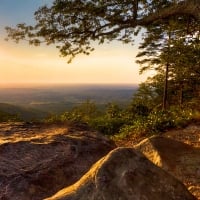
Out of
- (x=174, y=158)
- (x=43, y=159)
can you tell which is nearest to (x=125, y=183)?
(x=43, y=159)

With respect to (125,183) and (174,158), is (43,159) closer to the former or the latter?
(125,183)

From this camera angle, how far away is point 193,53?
2206 cm

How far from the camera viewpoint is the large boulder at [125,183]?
3.86m

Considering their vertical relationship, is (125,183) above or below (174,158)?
above

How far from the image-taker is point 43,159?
5.18 m


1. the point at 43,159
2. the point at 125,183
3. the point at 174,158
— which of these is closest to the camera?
the point at 125,183

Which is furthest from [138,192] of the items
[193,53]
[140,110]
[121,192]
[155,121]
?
[140,110]

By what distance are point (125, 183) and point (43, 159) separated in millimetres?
1595

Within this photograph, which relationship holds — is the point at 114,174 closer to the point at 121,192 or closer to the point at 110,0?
the point at 121,192

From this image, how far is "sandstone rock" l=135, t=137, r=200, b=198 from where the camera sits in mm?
7672

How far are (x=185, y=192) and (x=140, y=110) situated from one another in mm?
25751

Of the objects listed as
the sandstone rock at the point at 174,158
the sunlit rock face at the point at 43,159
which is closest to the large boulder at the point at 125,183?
the sunlit rock face at the point at 43,159

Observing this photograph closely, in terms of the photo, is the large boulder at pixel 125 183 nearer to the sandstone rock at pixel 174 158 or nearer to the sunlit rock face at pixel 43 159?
the sunlit rock face at pixel 43 159

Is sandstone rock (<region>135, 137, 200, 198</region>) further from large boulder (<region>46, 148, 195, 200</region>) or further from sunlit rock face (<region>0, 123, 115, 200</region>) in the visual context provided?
large boulder (<region>46, 148, 195, 200</region>)
